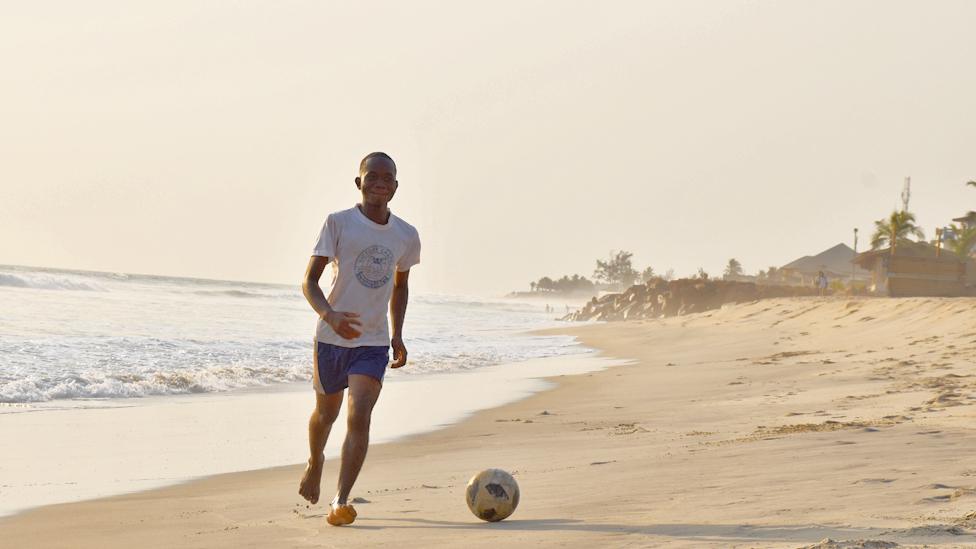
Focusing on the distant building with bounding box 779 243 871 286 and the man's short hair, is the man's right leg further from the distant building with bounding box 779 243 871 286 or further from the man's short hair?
the distant building with bounding box 779 243 871 286

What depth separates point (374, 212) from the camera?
5.68 metres

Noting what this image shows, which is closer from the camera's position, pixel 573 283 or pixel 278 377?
pixel 278 377

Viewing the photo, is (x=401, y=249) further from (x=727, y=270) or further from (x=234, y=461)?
(x=727, y=270)

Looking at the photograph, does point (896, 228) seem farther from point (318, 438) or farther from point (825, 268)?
point (318, 438)

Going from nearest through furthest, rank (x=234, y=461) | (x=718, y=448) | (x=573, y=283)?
(x=718, y=448), (x=234, y=461), (x=573, y=283)

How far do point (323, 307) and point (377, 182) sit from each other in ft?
2.30

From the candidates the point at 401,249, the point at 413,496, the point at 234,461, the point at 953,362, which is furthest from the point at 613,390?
the point at 401,249

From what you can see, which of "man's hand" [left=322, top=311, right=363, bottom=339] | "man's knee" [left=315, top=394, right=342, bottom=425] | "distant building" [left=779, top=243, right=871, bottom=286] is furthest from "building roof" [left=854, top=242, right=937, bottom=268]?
"man's hand" [left=322, top=311, right=363, bottom=339]

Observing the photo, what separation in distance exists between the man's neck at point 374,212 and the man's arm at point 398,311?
37 centimetres

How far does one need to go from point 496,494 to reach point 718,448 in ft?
8.65

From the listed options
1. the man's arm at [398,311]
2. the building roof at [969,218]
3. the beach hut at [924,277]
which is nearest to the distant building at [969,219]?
the building roof at [969,218]

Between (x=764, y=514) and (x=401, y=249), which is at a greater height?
(x=401, y=249)

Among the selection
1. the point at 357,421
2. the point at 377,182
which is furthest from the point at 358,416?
the point at 377,182

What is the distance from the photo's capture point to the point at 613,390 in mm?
15055
